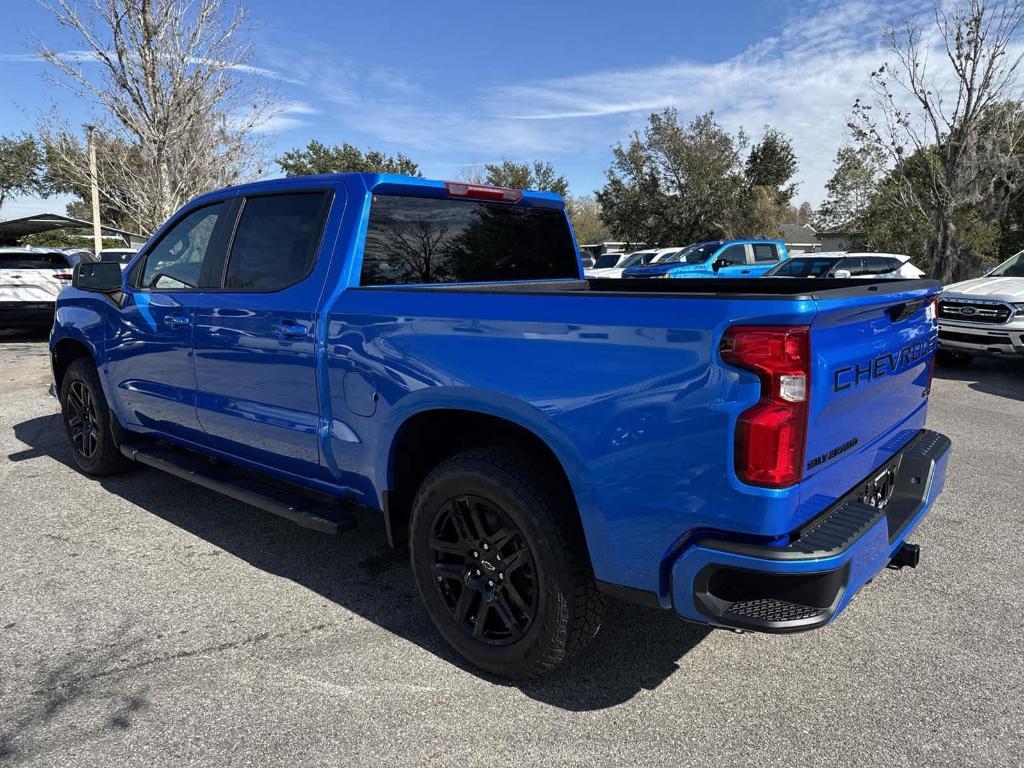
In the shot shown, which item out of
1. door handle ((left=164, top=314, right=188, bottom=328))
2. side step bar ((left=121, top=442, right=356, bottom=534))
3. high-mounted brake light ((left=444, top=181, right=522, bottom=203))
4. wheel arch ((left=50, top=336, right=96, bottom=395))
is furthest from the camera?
wheel arch ((left=50, top=336, right=96, bottom=395))

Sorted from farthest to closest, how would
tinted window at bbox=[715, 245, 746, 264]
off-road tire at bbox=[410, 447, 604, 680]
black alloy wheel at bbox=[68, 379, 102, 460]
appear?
tinted window at bbox=[715, 245, 746, 264]
black alloy wheel at bbox=[68, 379, 102, 460]
off-road tire at bbox=[410, 447, 604, 680]

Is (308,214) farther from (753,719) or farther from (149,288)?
(753,719)

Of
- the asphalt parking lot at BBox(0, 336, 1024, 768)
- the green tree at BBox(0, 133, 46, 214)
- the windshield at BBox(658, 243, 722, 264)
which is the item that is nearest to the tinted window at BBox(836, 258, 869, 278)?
the windshield at BBox(658, 243, 722, 264)

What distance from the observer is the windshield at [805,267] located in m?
15.0

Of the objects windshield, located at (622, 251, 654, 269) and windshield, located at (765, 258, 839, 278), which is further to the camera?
windshield, located at (622, 251, 654, 269)

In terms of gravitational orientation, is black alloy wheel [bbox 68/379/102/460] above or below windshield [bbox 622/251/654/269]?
below

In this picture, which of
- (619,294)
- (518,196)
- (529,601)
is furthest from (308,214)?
(529,601)

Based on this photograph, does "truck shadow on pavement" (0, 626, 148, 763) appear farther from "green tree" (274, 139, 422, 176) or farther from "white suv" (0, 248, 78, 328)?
"green tree" (274, 139, 422, 176)

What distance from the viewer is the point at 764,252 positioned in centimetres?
1972

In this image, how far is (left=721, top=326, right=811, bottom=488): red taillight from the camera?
192 cm

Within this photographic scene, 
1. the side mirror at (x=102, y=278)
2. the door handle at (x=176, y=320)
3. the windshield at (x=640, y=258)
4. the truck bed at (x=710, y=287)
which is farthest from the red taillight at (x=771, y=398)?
the windshield at (x=640, y=258)

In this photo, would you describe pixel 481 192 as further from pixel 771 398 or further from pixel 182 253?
pixel 771 398

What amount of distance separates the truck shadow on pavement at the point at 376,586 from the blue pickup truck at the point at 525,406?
275 millimetres

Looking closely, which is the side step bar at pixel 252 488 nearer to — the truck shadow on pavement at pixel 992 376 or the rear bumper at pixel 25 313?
the truck shadow on pavement at pixel 992 376
